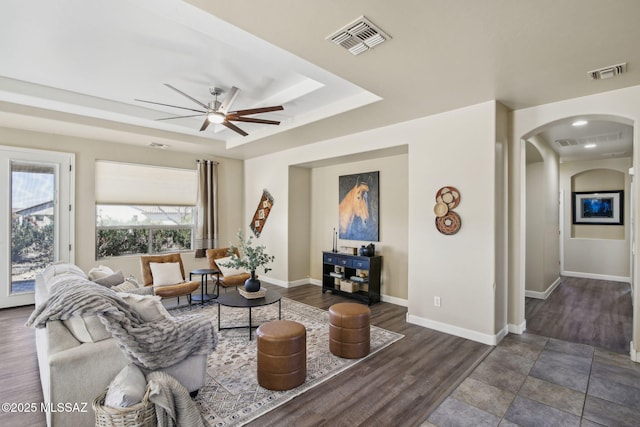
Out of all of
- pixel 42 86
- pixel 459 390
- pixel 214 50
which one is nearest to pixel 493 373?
pixel 459 390

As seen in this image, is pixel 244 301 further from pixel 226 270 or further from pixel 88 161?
pixel 88 161

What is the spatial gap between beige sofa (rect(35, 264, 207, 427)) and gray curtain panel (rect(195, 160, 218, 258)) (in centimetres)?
445

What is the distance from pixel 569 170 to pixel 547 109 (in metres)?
5.19

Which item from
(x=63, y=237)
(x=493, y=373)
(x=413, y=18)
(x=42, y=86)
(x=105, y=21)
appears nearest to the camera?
(x=413, y=18)

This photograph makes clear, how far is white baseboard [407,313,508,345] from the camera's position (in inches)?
140

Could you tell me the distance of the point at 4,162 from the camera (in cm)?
466

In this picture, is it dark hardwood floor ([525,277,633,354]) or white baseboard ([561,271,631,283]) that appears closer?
dark hardwood floor ([525,277,633,354])

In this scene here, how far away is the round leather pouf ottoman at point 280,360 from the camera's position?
8.44 feet

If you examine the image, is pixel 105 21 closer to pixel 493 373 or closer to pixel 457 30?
pixel 457 30

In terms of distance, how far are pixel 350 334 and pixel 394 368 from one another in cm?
51

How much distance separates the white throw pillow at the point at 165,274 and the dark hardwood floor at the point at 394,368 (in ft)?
4.90

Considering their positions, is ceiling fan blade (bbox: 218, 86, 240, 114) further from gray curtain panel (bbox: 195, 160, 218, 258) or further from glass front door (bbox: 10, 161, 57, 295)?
glass front door (bbox: 10, 161, 57, 295)

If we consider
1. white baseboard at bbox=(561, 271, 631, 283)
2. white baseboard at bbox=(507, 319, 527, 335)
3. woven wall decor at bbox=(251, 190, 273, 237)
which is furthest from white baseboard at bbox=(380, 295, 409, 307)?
white baseboard at bbox=(561, 271, 631, 283)

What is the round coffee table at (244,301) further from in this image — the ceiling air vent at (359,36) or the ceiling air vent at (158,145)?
the ceiling air vent at (158,145)
